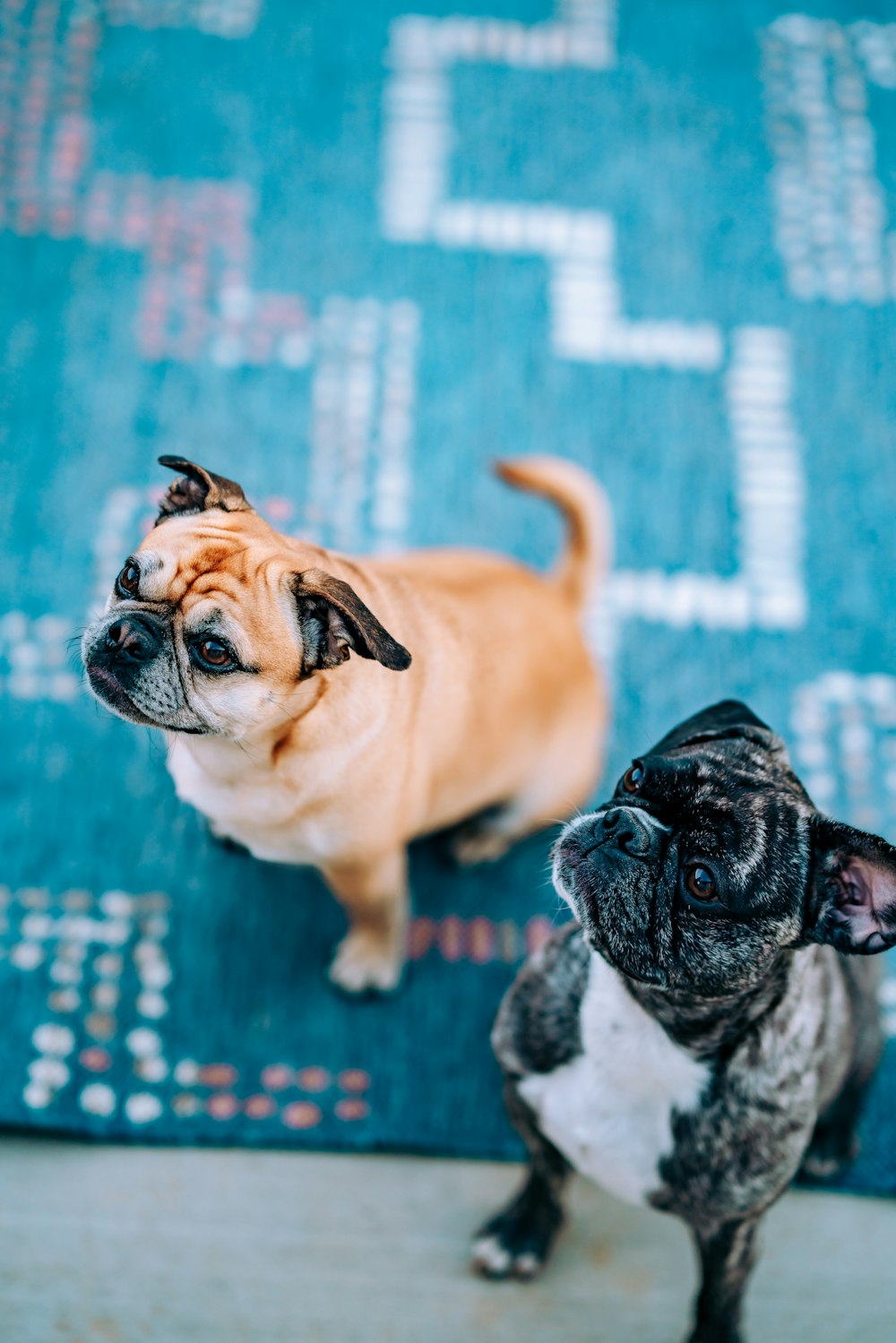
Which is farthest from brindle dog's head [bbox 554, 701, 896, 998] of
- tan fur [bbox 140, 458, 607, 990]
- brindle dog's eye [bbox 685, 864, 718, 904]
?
tan fur [bbox 140, 458, 607, 990]

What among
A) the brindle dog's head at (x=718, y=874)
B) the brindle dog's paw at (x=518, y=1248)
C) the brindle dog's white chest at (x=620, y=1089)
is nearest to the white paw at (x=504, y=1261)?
the brindle dog's paw at (x=518, y=1248)

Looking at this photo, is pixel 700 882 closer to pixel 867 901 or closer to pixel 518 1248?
pixel 867 901

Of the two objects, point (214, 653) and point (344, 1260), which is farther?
point (344, 1260)

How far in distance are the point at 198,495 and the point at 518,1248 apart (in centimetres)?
156

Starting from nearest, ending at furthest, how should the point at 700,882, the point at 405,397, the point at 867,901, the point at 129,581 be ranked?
the point at 867,901 → the point at 700,882 → the point at 129,581 → the point at 405,397

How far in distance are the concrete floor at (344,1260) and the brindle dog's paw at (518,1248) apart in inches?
1.6

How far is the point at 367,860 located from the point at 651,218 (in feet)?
7.13

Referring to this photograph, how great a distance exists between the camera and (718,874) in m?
1.41

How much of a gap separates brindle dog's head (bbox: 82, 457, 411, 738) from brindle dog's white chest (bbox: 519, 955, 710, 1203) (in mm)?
664

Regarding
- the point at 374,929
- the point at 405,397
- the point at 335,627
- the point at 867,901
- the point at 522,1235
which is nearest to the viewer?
the point at 867,901

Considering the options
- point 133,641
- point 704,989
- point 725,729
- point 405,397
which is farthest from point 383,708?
point 405,397

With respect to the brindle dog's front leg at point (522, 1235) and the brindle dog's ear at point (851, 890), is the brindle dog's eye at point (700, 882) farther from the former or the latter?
the brindle dog's front leg at point (522, 1235)

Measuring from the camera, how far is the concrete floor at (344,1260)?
1.99 m

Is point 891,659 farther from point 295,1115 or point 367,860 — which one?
point 295,1115
